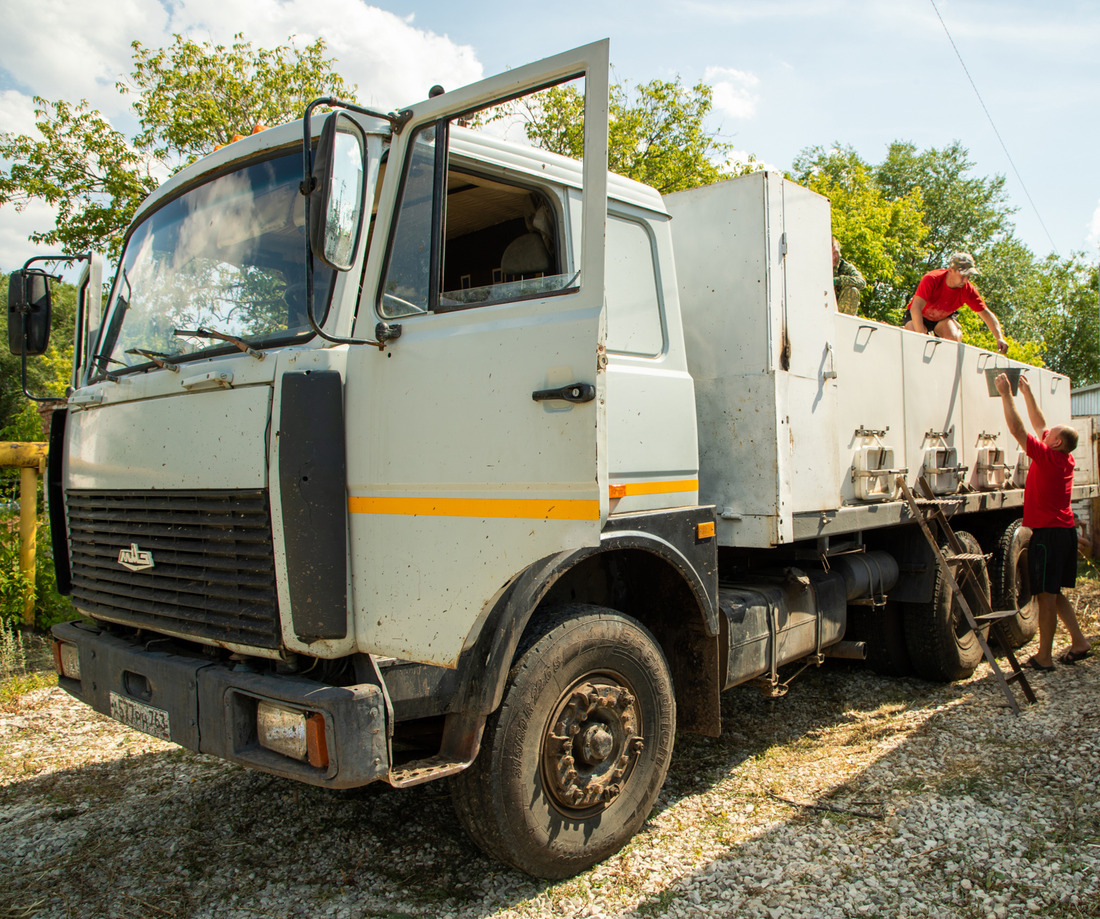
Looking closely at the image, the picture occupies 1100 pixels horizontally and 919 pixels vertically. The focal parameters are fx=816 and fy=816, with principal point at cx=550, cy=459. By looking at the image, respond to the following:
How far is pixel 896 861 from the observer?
3170 millimetres

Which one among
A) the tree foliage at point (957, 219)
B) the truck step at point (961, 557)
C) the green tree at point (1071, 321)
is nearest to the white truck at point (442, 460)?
the truck step at point (961, 557)

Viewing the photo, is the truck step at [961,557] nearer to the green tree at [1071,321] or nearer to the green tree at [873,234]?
the green tree at [873,234]

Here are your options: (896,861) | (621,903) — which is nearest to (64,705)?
(621,903)

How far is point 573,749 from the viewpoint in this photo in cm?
294

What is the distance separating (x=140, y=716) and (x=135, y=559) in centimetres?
56

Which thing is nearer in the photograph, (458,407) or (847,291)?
(458,407)

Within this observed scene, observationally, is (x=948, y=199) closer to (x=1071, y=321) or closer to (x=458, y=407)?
(x=1071, y=321)

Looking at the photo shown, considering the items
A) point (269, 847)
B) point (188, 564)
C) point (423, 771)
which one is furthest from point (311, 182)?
point (269, 847)

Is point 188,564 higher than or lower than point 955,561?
higher

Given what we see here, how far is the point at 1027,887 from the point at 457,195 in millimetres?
3291

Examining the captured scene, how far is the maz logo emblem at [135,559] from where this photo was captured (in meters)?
2.97

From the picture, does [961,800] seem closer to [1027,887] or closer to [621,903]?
[1027,887]

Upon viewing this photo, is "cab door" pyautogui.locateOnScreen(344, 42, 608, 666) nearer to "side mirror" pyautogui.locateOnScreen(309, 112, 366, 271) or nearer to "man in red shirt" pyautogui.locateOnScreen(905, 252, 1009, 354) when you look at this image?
"side mirror" pyautogui.locateOnScreen(309, 112, 366, 271)

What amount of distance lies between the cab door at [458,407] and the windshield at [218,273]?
32 centimetres
